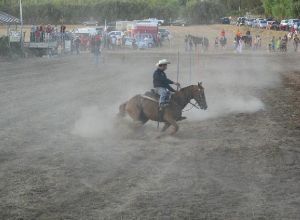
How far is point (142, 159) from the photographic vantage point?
39.6 feet

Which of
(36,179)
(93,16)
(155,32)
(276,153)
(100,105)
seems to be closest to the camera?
(36,179)

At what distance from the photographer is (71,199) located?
9.21m

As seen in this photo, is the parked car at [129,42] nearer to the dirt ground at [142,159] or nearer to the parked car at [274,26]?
the parked car at [274,26]

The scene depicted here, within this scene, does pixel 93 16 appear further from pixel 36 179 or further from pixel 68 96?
pixel 36 179

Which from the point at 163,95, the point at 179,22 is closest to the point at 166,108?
the point at 163,95

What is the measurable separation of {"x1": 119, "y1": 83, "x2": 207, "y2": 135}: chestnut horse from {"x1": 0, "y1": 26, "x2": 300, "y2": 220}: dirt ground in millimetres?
341

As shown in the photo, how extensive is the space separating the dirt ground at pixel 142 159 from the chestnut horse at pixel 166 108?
0.34 m

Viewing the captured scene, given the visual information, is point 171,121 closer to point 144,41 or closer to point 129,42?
point 144,41

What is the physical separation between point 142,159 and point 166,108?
2688 millimetres

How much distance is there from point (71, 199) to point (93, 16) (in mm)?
98683

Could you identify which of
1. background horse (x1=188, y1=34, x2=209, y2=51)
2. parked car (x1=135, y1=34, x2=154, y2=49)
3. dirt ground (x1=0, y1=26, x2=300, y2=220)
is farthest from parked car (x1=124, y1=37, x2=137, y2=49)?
dirt ground (x1=0, y1=26, x2=300, y2=220)

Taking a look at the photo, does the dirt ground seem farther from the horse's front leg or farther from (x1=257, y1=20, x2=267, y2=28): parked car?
(x1=257, y1=20, x2=267, y2=28): parked car

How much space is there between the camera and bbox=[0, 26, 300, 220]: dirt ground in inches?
350

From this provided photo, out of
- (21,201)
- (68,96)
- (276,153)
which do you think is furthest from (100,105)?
(21,201)
